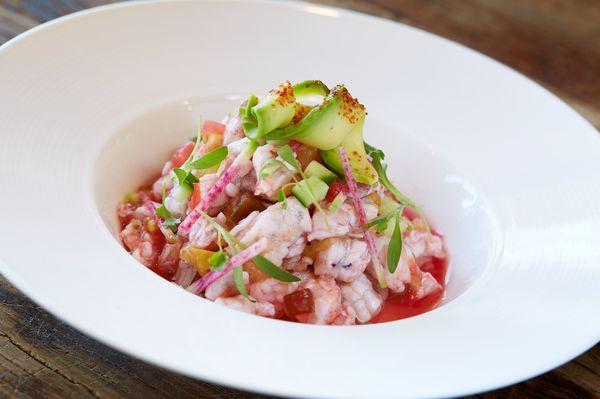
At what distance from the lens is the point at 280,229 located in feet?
7.67

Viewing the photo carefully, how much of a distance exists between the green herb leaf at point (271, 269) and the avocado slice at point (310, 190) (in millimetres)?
256

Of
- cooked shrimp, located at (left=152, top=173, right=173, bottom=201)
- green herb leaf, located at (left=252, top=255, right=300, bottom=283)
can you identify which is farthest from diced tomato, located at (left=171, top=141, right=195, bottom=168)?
green herb leaf, located at (left=252, top=255, right=300, bottom=283)

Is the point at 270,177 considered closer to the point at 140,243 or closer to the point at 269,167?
the point at 269,167

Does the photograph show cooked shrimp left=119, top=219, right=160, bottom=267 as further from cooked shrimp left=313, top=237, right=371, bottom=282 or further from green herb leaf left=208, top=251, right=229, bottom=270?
cooked shrimp left=313, top=237, right=371, bottom=282

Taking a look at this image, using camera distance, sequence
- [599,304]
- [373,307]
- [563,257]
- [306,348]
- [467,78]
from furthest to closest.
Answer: [467,78] < [373,307] < [563,257] < [599,304] < [306,348]

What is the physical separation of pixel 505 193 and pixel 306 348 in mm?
1321

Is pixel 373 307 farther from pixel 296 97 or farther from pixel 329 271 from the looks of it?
pixel 296 97

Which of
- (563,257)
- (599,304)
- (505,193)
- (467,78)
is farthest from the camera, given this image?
(467,78)

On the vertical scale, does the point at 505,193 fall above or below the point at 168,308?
above

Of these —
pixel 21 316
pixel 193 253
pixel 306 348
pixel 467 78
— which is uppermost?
pixel 467 78

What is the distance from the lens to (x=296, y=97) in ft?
8.04

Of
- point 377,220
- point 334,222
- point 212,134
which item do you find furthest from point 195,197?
point 377,220

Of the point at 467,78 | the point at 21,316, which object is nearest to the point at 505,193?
the point at 467,78

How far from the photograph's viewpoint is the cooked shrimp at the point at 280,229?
233 centimetres
